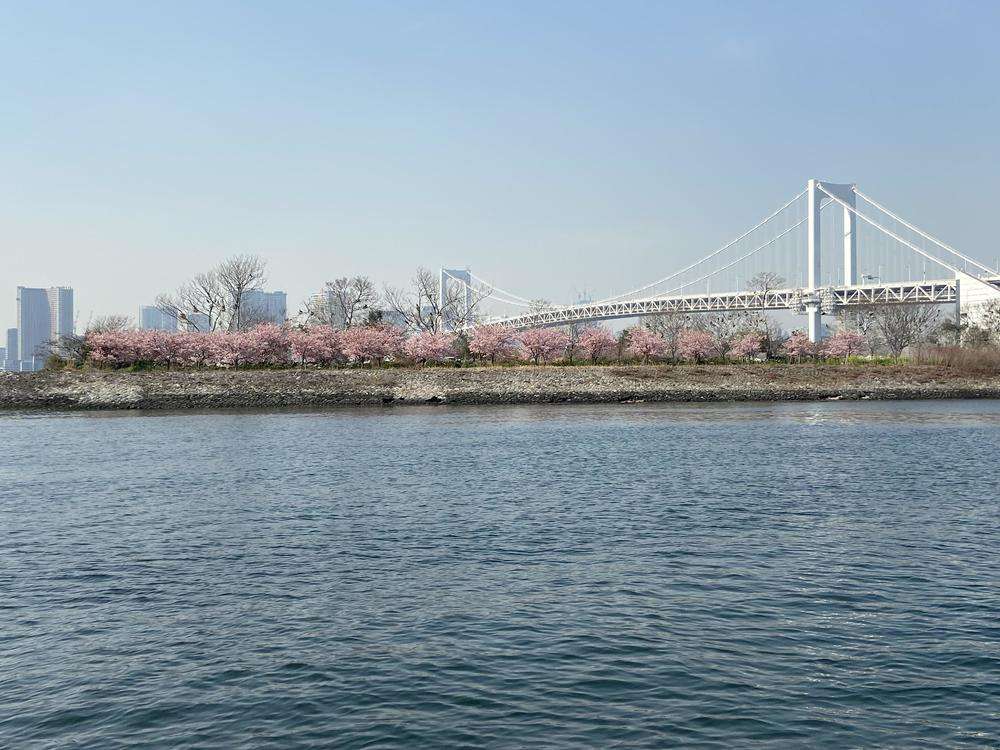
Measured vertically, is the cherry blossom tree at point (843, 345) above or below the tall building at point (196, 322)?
below

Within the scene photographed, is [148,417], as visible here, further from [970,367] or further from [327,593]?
[970,367]

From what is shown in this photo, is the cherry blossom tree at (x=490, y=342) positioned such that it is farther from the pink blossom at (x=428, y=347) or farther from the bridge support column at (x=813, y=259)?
the bridge support column at (x=813, y=259)

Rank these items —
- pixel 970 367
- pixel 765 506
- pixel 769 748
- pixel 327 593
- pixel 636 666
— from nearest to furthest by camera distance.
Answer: pixel 769 748 < pixel 636 666 < pixel 327 593 < pixel 765 506 < pixel 970 367

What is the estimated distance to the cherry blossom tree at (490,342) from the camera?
80.1m

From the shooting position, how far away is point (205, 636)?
10.9 m

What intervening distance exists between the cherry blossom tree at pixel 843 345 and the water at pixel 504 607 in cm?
6390

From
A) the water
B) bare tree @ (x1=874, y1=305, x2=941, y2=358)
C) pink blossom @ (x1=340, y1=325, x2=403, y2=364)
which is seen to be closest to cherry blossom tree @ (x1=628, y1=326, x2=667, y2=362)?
pink blossom @ (x1=340, y1=325, x2=403, y2=364)

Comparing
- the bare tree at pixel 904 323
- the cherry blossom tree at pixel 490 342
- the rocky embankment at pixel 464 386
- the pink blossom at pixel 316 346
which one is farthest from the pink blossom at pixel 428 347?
the bare tree at pixel 904 323

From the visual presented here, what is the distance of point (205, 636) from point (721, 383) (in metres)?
59.2

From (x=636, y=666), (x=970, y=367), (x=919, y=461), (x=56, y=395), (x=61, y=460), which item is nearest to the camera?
(x=636, y=666)

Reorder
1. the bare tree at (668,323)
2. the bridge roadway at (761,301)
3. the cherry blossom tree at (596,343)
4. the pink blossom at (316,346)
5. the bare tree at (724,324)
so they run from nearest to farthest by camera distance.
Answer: the pink blossom at (316,346) < the cherry blossom tree at (596,343) < the bridge roadway at (761,301) < the bare tree at (724,324) < the bare tree at (668,323)

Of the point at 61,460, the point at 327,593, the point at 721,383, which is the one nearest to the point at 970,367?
the point at 721,383

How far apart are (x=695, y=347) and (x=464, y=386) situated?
24.5m

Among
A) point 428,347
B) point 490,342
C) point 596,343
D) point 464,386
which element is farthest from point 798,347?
point 464,386
